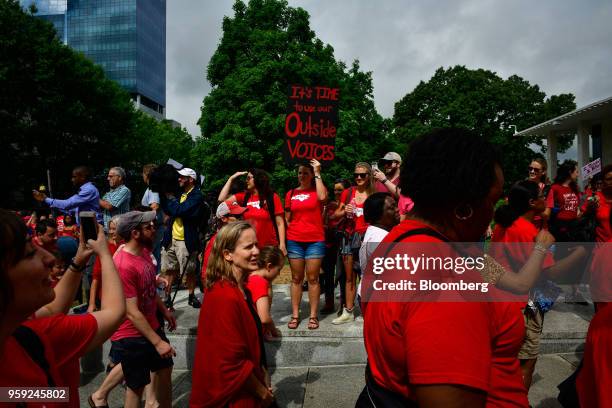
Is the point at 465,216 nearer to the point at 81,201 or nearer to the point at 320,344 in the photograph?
the point at 320,344

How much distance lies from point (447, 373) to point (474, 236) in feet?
1.46

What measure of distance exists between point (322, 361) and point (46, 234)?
4.11 meters

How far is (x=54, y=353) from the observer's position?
6.07 ft

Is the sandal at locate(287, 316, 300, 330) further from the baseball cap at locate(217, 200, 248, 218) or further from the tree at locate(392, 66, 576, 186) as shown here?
the tree at locate(392, 66, 576, 186)

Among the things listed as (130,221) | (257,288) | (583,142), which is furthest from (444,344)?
Answer: (583,142)

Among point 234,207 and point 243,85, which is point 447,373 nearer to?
point 234,207

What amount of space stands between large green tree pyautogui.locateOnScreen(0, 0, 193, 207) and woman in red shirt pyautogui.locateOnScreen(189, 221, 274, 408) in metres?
20.2

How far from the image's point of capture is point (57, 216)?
30.9 ft

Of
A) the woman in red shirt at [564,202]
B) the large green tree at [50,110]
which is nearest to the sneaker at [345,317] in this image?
the woman in red shirt at [564,202]

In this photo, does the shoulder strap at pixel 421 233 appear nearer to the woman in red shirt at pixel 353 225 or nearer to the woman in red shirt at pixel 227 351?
the woman in red shirt at pixel 227 351

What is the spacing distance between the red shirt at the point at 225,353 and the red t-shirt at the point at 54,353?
2.38 ft

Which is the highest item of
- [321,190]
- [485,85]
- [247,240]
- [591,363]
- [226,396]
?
[485,85]

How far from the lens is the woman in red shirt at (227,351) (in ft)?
8.45

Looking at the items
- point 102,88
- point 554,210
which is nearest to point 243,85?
point 102,88
